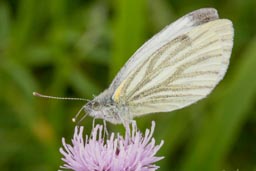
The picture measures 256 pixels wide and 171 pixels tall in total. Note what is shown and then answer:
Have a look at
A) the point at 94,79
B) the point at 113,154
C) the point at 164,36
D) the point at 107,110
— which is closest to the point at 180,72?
the point at 164,36

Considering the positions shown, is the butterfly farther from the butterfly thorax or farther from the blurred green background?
the blurred green background

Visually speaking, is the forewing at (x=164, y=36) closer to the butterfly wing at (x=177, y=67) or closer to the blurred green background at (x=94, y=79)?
the butterfly wing at (x=177, y=67)

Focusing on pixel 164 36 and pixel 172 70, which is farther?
pixel 172 70

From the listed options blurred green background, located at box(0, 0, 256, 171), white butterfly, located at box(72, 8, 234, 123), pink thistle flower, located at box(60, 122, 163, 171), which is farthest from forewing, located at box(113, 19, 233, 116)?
blurred green background, located at box(0, 0, 256, 171)

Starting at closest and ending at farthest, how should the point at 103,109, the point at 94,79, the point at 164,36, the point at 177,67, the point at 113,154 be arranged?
the point at 113,154, the point at 103,109, the point at 164,36, the point at 177,67, the point at 94,79

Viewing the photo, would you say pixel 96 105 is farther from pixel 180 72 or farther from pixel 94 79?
pixel 94 79

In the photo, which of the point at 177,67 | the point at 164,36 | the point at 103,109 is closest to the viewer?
the point at 103,109

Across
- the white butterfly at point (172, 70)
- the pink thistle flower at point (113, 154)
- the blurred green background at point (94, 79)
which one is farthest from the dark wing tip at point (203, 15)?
the blurred green background at point (94, 79)
